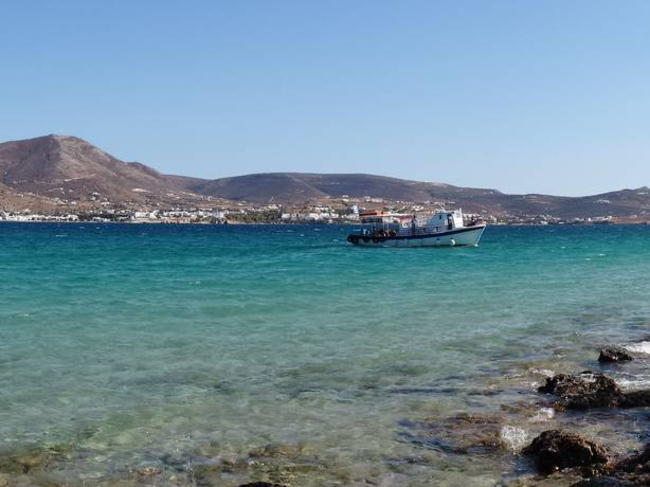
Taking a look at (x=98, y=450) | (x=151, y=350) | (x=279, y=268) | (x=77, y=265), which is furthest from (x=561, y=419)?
(x=77, y=265)

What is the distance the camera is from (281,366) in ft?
49.7

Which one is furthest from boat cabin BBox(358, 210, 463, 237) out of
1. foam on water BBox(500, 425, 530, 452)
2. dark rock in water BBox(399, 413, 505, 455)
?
foam on water BBox(500, 425, 530, 452)

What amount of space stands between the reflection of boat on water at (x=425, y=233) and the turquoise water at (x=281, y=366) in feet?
128

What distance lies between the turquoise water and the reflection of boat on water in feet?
128

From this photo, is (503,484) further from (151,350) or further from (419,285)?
(419,285)

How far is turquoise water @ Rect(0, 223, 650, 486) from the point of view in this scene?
9555mm

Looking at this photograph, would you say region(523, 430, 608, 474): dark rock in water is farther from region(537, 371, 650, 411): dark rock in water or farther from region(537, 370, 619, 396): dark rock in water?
Result: region(537, 370, 619, 396): dark rock in water

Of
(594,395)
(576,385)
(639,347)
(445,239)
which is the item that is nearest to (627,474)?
(594,395)

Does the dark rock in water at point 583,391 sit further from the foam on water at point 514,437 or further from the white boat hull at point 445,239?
the white boat hull at point 445,239

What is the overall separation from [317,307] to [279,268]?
19.2 metres

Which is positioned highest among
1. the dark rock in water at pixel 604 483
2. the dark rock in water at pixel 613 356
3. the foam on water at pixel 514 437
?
the dark rock in water at pixel 604 483

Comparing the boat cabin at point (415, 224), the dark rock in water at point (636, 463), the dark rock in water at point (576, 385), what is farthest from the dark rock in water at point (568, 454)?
the boat cabin at point (415, 224)

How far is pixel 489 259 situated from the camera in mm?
55562

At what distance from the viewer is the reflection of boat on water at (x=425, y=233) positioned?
7294 centimetres
